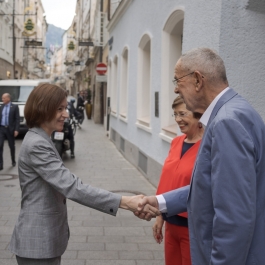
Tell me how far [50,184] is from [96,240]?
3017 millimetres

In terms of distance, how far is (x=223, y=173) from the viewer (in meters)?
1.92

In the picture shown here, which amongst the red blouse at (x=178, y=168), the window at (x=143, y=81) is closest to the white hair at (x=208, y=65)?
the red blouse at (x=178, y=168)

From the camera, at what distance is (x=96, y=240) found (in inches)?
219

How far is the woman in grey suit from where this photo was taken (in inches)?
106

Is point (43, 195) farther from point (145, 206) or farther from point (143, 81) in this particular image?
point (143, 81)

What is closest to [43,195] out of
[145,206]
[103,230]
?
[145,206]

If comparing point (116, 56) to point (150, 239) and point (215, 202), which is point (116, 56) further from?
point (215, 202)

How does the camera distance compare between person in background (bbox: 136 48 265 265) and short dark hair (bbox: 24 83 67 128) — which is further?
short dark hair (bbox: 24 83 67 128)

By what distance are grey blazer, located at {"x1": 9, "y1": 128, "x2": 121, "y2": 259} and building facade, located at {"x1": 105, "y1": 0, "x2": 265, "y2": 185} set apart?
3342 mm

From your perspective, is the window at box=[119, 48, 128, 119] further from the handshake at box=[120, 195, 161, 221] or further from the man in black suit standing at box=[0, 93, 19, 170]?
the handshake at box=[120, 195, 161, 221]

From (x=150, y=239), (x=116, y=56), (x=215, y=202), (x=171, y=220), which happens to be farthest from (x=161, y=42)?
(x=116, y=56)

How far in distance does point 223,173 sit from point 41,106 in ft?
4.59

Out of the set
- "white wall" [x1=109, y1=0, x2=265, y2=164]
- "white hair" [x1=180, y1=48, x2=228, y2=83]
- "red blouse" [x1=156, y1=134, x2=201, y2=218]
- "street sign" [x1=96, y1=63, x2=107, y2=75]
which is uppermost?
"street sign" [x1=96, y1=63, x2=107, y2=75]

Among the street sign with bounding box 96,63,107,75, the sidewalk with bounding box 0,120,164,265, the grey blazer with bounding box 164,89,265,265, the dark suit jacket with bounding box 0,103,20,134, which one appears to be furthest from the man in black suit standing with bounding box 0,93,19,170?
the street sign with bounding box 96,63,107,75
